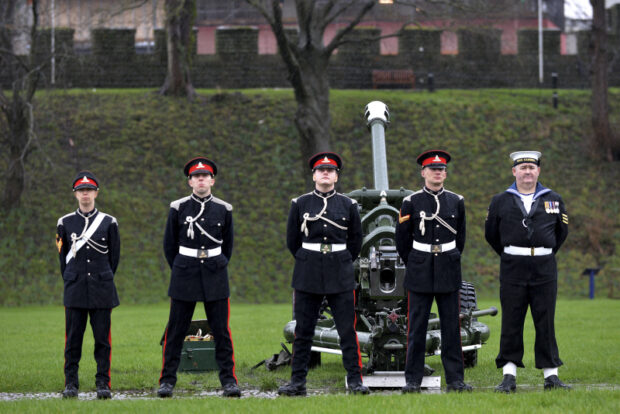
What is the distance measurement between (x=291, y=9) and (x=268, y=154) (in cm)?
1692

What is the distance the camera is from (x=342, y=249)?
9758 millimetres

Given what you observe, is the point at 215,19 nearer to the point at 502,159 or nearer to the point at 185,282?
the point at 502,159

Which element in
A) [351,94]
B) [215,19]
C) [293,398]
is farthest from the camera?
[215,19]

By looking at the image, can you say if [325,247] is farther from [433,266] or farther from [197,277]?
[197,277]

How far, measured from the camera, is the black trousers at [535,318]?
9445 mm

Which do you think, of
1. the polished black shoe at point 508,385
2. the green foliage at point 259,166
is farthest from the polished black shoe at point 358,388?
the green foliage at point 259,166

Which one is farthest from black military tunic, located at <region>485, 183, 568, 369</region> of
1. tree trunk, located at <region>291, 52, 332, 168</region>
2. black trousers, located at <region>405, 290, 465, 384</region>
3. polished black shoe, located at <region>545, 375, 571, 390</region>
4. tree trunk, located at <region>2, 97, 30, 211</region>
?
tree trunk, located at <region>2, 97, 30, 211</region>

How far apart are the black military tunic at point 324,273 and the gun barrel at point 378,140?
9.92 feet

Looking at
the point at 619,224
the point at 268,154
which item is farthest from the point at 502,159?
the point at 268,154

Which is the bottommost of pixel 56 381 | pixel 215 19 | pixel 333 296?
pixel 56 381

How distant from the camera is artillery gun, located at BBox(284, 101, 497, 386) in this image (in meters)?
10.4

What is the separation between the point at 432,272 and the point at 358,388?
4.19 feet

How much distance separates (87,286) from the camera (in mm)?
9812

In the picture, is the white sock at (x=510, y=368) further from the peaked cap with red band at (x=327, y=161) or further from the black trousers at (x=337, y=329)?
the peaked cap with red band at (x=327, y=161)
